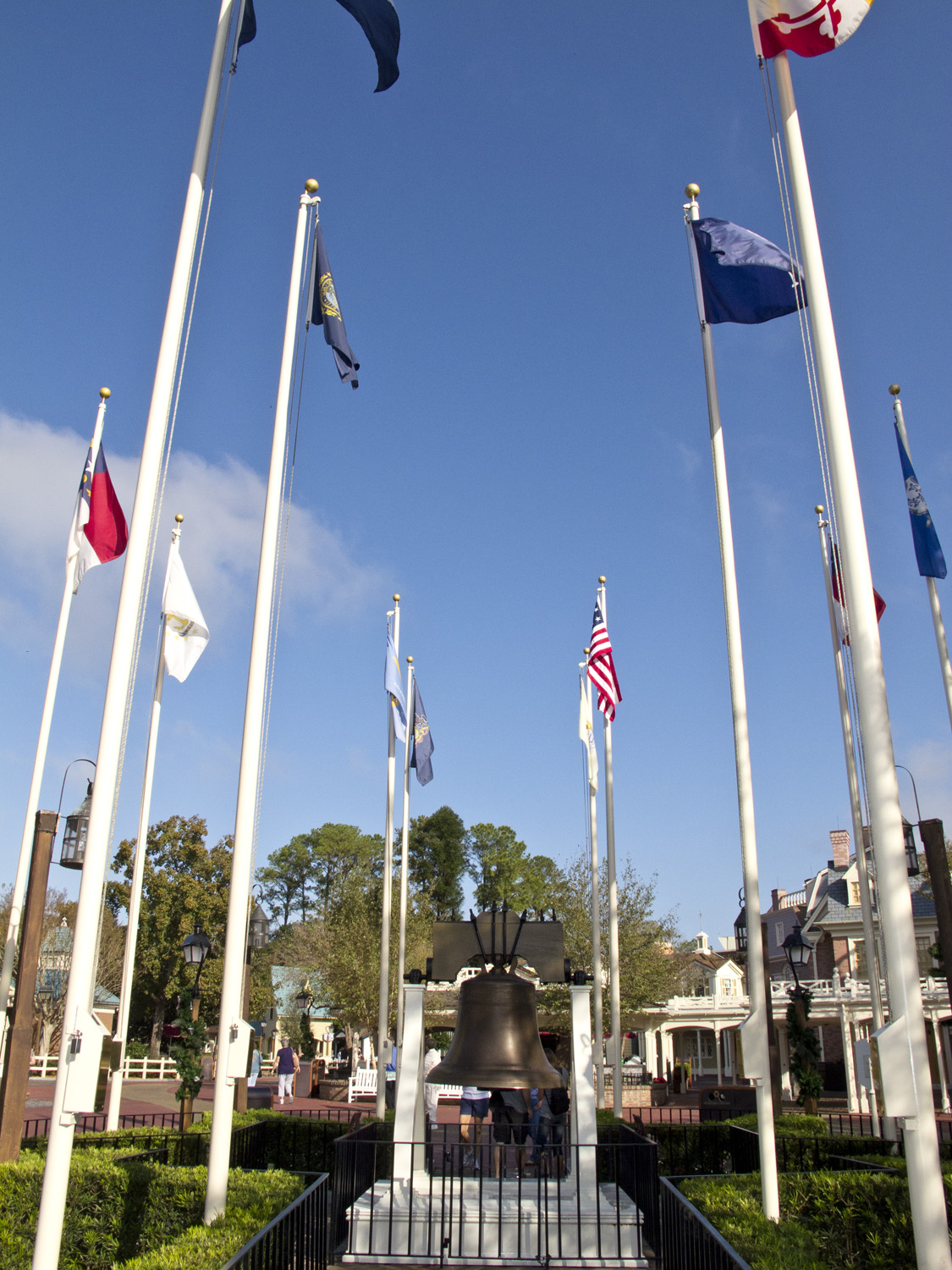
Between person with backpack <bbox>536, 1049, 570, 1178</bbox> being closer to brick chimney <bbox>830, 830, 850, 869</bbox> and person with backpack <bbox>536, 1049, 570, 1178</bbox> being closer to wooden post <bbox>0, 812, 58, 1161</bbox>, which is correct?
wooden post <bbox>0, 812, 58, 1161</bbox>

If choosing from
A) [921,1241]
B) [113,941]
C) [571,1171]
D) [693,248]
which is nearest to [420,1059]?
[571,1171]

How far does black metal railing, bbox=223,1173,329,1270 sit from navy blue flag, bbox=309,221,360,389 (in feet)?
28.6

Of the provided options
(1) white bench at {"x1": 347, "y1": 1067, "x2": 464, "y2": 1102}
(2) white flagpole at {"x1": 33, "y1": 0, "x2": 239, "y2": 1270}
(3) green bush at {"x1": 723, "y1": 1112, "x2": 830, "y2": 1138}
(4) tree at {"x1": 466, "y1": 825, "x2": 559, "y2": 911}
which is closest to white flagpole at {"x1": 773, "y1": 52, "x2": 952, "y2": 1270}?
(2) white flagpole at {"x1": 33, "y1": 0, "x2": 239, "y2": 1270}

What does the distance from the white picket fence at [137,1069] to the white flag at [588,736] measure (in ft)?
98.0

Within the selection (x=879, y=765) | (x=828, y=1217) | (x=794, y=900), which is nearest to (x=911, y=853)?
(x=828, y=1217)

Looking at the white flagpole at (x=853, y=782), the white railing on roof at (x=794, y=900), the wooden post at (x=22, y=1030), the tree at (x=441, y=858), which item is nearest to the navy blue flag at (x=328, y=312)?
the wooden post at (x=22, y=1030)

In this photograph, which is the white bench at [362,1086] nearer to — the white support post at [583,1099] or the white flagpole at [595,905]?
the white flagpole at [595,905]

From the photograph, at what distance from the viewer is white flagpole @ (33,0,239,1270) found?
625 cm

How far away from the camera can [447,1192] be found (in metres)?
10.4

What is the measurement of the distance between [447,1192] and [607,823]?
8893mm

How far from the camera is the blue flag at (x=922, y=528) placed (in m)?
14.4

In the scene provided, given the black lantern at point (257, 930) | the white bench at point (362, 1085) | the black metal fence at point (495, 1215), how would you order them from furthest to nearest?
the white bench at point (362, 1085), the black lantern at point (257, 930), the black metal fence at point (495, 1215)

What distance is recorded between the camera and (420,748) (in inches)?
812

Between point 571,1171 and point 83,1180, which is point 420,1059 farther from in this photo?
point 83,1180
